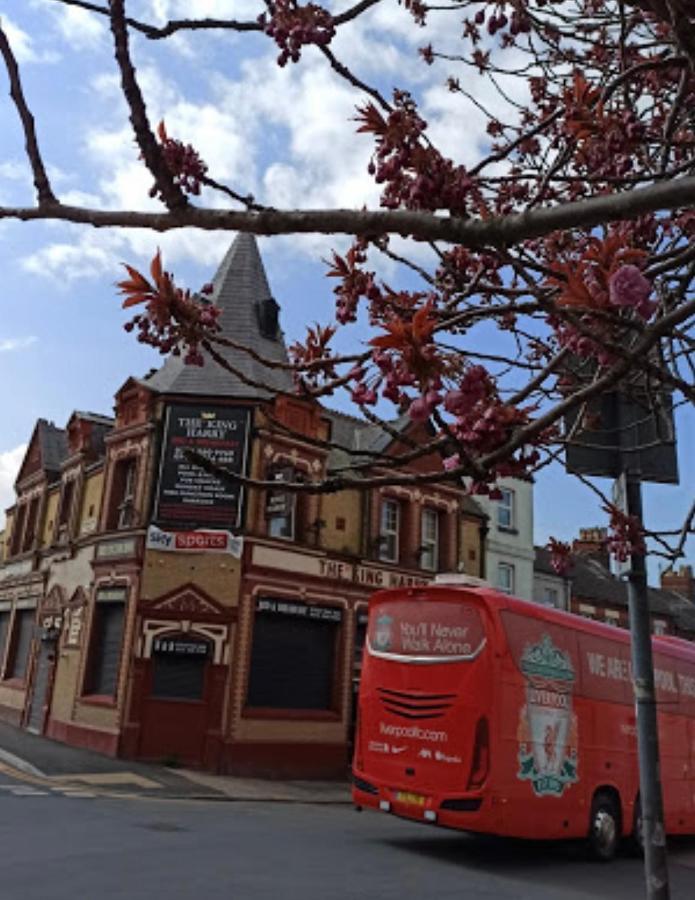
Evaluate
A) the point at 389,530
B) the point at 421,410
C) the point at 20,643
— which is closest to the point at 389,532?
the point at 389,530

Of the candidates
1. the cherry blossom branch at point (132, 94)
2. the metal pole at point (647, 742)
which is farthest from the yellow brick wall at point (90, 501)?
the cherry blossom branch at point (132, 94)

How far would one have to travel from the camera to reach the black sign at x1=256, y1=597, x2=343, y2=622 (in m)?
21.5

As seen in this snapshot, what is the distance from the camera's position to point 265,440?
22.1 meters

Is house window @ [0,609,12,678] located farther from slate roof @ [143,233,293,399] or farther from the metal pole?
the metal pole

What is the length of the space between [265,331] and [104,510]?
6.91m

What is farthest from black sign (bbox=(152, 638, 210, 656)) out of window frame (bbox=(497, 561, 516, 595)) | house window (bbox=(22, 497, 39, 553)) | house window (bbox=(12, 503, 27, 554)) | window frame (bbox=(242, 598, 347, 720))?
window frame (bbox=(497, 561, 516, 595))

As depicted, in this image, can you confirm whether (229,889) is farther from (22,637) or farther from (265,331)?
(22,637)

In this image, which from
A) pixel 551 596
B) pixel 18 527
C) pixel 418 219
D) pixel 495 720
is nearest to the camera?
pixel 418 219

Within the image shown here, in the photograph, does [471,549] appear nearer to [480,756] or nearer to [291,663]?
[291,663]

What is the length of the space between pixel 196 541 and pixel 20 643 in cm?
1156

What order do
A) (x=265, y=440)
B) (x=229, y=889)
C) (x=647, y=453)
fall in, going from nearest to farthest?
1. (x=647, y=453)
2. (x=229, y=889)
3. (x=265, y=440)

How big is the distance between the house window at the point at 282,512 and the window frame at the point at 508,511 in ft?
34.2

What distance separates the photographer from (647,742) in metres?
4.81

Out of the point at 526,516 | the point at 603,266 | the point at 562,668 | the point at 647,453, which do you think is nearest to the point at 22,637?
the point at 526,516
